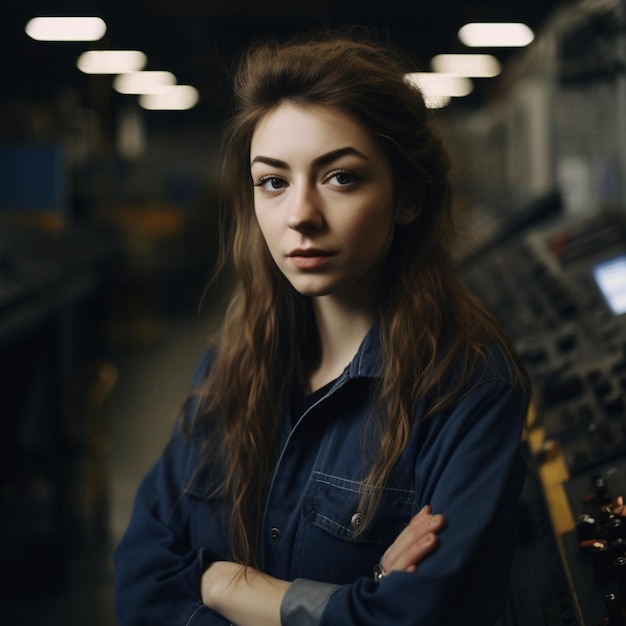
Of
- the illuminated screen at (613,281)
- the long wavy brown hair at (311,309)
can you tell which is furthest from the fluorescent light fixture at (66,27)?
the long wavy brown hair at (311,309)

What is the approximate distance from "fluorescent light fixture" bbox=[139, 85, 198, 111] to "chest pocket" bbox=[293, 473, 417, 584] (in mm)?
14129

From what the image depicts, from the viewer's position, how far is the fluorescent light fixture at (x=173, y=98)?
1513 centimetres

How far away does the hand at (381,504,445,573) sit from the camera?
41.6 inches

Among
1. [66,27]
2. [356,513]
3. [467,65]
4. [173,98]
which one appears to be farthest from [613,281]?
[173,98]

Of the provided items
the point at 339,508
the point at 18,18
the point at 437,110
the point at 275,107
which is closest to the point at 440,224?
the point at 437,110

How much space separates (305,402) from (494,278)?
1.74 meters

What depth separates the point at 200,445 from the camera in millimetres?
1448

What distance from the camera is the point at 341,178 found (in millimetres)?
1196

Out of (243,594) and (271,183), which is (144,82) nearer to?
(271,183)

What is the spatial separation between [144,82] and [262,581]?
1274cm

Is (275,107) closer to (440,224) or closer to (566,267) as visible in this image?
(440,224)

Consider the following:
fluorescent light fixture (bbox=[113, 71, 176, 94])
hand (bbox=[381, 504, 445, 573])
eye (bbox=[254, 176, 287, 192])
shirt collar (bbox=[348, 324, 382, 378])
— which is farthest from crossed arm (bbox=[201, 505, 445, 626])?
fluorescent light fixture (bbox=[113, 71, 176, 94])

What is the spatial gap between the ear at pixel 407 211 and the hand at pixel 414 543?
44cm

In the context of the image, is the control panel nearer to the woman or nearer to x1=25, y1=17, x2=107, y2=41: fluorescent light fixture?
the woman
